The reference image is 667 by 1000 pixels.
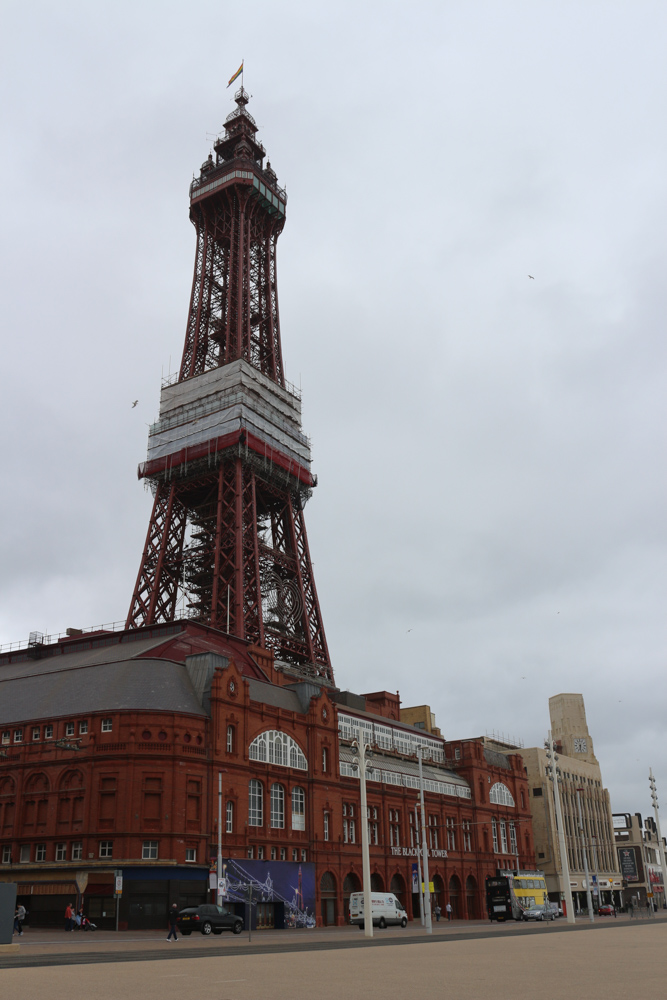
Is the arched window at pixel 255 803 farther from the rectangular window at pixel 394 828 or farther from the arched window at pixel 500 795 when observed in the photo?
the arched window at pixel 500 795

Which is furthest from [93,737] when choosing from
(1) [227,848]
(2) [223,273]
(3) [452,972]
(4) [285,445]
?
(2) [223,273]

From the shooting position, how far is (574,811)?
4988 inches

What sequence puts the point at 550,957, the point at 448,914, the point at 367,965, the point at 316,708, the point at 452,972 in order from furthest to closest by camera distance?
the point at 448,914 → the point at 316,708 → the point at 550,957 → the point at 367,965 → the point at 452,972

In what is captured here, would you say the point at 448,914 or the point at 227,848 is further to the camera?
the point at 448,914

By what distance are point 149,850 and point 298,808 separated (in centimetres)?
1619

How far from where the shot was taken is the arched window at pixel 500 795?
4001 inches

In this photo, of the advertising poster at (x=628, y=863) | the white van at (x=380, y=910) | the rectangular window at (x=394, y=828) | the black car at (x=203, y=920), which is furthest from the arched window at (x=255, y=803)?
the advertising poster at (x=628, y=863)

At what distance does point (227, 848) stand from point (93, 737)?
11.8 m

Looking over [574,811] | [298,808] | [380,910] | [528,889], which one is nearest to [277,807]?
[298,808]

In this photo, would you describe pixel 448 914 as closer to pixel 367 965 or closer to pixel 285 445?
pixel 285 445

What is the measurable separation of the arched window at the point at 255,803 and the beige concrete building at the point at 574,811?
59613 millimetres

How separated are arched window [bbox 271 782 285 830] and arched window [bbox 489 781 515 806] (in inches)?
1602

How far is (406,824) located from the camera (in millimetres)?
84500

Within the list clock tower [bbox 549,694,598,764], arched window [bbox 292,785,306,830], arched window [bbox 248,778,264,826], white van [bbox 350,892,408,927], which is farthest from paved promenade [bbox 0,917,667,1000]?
clock tower [bbox 549,694,598,764]
